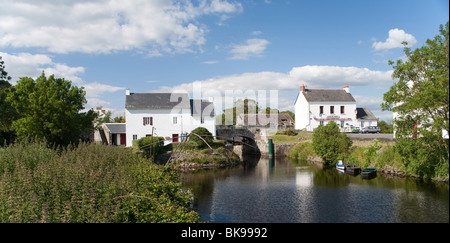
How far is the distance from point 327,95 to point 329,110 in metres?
2.71

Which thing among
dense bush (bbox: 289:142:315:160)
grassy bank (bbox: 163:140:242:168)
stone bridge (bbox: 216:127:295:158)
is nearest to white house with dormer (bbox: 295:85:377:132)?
stone bridge (bbox: 216:127:295:158)

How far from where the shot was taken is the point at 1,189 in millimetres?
5887

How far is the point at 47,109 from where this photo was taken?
21922 mm

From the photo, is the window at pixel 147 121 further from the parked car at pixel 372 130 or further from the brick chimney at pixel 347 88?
the brick chimney at pixel 347 88

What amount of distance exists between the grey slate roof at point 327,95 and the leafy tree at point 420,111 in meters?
30.7

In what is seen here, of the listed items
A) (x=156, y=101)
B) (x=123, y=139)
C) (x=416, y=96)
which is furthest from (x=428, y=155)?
(x=123, y=139)

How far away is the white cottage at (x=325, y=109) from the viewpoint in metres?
43.1

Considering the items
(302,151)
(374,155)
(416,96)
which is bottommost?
(302,151)

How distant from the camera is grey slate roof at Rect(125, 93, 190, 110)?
35.1 metres

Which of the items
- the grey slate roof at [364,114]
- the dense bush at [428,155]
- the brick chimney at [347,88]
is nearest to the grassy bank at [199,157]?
the dense bush at [428,155]

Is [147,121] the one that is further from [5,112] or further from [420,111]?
[420,111]

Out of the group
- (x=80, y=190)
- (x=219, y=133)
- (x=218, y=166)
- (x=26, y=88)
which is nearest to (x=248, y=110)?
(x=219, y=133)

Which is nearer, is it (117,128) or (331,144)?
(331,144)

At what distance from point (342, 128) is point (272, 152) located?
11.5 meters
